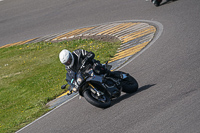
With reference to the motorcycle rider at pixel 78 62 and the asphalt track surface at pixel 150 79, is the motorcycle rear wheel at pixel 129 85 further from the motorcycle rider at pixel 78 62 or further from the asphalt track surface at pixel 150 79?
the motorcycle rider at pixel 78 62

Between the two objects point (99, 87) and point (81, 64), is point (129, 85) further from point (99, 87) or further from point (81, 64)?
point (81, 64)

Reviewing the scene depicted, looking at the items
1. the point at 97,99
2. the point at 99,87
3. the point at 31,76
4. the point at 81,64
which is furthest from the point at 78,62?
the point at 31,76

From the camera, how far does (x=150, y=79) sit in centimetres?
878

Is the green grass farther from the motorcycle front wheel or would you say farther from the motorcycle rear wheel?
the motorcycle rear wheel

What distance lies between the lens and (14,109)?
34.6ft

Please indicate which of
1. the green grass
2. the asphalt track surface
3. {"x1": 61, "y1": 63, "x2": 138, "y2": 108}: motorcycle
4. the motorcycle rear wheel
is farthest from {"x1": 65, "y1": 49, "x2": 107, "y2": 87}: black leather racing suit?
→ the green grass

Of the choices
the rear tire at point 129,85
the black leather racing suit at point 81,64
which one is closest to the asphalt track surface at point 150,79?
the rear tire at point 129,85

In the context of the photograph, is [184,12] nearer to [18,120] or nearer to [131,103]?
[131,103]

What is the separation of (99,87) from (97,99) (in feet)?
1.09

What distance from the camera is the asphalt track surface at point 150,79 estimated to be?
6.62 meters

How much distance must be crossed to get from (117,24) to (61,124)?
7124 mm

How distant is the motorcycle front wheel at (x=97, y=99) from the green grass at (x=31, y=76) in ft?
7.73

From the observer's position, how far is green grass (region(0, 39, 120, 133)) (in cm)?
1002

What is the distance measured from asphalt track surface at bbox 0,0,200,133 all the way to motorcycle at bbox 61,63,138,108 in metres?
0.22
